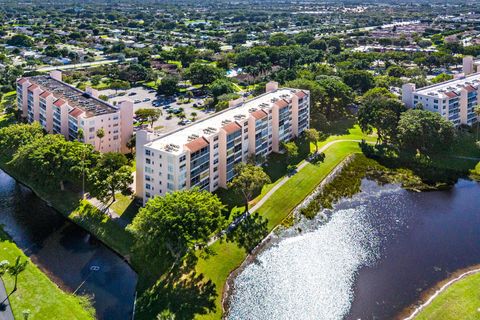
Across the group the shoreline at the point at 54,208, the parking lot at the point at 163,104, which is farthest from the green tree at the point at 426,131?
the shoreline at the point at 54,208

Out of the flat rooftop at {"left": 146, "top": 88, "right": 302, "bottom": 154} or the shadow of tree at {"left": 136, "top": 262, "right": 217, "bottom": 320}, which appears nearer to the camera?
the shadow of tree at {"left": 136, "top": 262, "right": 217, "bottom": 320}

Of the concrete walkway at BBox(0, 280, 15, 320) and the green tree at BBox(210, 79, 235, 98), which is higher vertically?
the green tree at BBox(210, 79, 235, 98)

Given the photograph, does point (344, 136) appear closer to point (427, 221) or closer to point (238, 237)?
point (427, 221)

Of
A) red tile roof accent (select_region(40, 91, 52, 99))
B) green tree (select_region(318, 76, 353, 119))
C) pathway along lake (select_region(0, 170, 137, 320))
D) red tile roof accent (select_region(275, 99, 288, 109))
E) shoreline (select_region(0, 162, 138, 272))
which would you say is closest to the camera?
pathway along lake (select_region(0, 170, 137, 320))

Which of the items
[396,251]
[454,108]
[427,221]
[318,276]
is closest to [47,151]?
[318,276]

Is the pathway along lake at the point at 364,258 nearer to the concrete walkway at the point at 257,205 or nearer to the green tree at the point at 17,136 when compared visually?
the concrete walkway at the point at 257,205

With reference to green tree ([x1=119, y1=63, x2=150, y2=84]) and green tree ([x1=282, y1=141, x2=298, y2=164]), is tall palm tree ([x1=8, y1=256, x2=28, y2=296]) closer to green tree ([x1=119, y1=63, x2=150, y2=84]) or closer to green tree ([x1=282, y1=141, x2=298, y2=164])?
green tree ([x1=282, y1=141, x2=298, y2=164])

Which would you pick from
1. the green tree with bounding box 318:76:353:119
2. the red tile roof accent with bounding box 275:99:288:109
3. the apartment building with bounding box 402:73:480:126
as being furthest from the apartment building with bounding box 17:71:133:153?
the apartment building with bounding box 402:73:480:126
